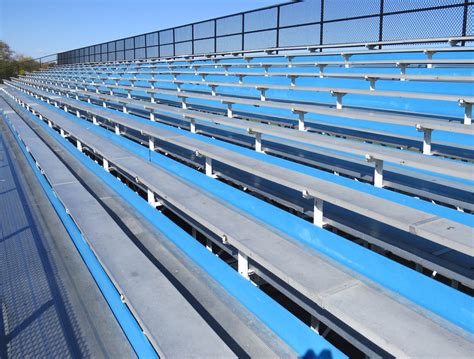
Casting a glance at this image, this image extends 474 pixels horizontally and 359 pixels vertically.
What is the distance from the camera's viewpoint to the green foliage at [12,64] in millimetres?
17891

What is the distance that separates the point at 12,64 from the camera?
18.3 metres

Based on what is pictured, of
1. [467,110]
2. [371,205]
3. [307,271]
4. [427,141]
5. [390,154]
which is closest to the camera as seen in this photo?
[307,271]

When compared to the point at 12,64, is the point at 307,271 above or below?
below

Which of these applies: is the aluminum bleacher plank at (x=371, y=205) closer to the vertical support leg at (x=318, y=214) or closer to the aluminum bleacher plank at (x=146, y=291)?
the vertical support leg at (x=318, y=214)

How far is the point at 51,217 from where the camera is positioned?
2.30 m

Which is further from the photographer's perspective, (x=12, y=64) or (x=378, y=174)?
(x=12, y=64)

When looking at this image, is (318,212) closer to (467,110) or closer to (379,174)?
(379,174)

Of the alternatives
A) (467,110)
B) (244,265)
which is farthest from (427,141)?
(244,265)

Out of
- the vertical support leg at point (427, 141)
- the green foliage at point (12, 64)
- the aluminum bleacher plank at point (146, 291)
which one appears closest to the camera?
the aluminum bleacher plank at point (146, 291)

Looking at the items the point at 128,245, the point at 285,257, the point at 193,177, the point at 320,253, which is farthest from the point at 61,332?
the point at 193,177

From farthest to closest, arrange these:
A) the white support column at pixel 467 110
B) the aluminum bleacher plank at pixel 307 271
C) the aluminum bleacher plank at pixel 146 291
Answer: the white support column at pixel 467 110
the aluminum bleacher plank at pixel 146 291
the aluminum bleacher plank at pixel 307 271

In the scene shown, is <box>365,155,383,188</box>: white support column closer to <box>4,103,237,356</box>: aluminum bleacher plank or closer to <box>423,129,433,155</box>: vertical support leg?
<box>423,129,433,155</box>: vertical support leg

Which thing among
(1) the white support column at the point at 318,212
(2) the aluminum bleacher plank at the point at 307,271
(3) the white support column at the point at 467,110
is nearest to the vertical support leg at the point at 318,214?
(1) the white support column at the point at 318,212

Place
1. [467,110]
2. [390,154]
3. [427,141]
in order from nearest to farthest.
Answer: [390,154], [427,141], [467,110]
